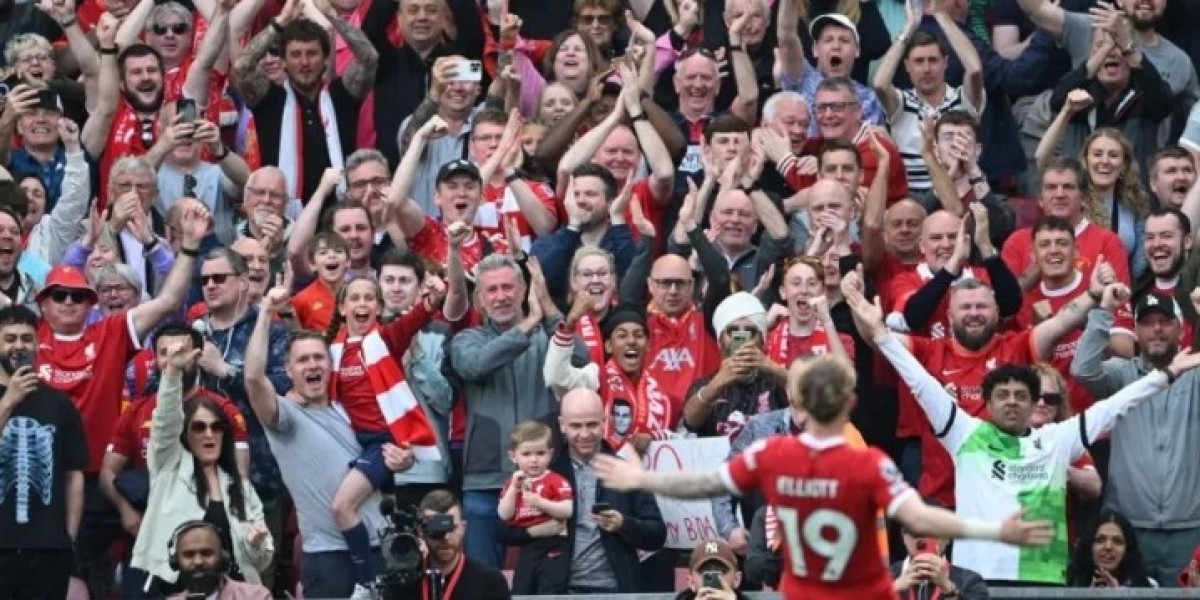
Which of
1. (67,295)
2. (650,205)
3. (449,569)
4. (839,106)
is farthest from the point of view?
(839,106)

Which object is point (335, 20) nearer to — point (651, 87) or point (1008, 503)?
point (651, 87)

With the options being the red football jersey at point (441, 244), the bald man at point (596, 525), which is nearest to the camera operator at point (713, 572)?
the bald man at point (596, 525)

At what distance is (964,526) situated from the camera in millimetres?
14516

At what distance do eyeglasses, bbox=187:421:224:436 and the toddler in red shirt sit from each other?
158 cm

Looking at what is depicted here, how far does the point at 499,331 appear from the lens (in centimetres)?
1967

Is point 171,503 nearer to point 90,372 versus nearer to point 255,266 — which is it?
point 90,372

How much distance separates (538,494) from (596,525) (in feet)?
1.27

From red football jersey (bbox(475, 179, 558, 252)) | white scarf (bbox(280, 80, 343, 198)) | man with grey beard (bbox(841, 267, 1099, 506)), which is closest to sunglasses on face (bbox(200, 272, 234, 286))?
red football jersey (bbox(475, 179, 558, 252))

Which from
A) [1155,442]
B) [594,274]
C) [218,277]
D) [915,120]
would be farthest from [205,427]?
[915,120]

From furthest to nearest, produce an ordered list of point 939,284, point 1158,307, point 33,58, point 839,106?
point 33,58
point 839,106
point 939,284
point 1158,307

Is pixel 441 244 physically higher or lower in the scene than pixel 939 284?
higher

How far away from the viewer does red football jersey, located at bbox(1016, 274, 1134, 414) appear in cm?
2017

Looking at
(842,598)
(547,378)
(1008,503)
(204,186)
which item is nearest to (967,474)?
(1008,503)

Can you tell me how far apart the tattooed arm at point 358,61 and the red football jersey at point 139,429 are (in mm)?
3916
